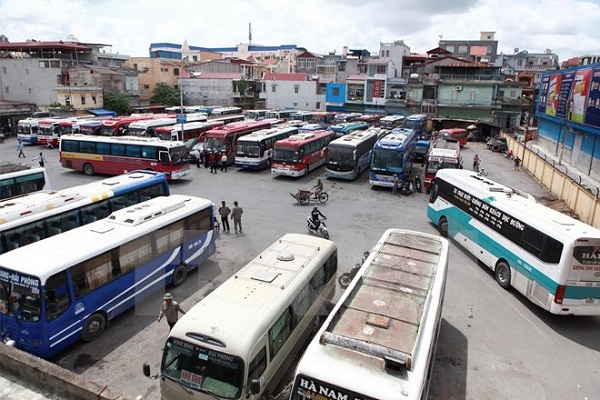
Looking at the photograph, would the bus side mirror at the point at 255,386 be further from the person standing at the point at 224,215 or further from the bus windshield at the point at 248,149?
the bus windshield at the point at 248,149

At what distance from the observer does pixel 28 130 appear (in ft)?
124

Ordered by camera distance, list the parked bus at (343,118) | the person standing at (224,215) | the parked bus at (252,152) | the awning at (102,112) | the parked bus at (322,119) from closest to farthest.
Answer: the person standing at (224,215), the parked bus at (252,152), the awning at (102,112), the parked bus at (343,118), the parked bus at (322,119)

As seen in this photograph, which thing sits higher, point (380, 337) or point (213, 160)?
point (380, 337)

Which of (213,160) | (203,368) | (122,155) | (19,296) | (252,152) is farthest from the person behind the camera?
(213,160)

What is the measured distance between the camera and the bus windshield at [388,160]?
24672 mm

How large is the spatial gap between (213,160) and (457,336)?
2217cm

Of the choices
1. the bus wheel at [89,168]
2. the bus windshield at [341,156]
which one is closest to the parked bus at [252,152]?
the bus windshield at [341,156]

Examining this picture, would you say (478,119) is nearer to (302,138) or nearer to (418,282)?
(302,138)

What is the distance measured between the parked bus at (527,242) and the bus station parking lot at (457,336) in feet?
2.30

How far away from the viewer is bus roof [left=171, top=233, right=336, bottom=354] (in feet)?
22.9

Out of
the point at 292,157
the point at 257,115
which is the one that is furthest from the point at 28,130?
the point at 292,157

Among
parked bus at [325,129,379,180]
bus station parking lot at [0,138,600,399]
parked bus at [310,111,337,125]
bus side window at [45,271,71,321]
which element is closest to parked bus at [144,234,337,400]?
bus station parking lot at [0,138,600,399]

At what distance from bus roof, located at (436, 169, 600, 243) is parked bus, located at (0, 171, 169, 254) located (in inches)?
500

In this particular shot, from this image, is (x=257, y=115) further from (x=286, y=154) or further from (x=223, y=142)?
(x=286, y=154)
